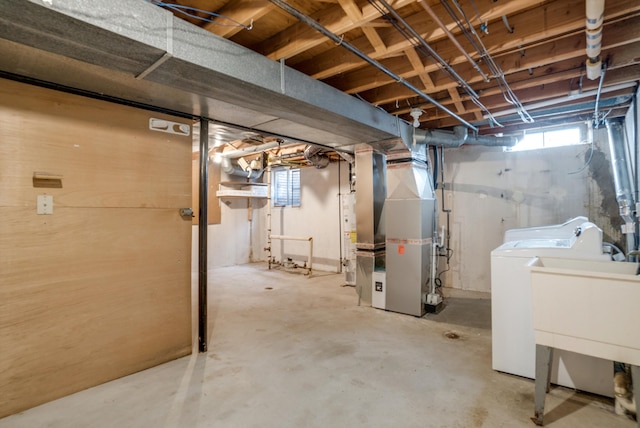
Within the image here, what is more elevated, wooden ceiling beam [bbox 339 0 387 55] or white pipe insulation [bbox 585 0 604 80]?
wooden ceiling beam [bbox 339 0 387 55]

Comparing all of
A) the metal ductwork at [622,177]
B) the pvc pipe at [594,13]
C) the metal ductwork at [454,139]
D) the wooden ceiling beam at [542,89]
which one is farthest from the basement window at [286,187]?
the pvc pipe at [594,13]

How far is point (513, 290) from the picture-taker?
2254 mm

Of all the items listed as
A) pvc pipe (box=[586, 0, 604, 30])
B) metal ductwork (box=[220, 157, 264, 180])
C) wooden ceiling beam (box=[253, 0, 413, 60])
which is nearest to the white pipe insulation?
pvc pipe (box=[586, 0, 604, 30])

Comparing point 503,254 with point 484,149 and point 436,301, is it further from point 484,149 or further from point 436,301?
point 484,149

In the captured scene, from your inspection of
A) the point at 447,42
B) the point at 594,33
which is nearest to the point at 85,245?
the point at 447,42

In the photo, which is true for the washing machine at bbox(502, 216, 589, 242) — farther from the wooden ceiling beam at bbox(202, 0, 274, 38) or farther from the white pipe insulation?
the wooden ceiling beam at bbox(202, 0, 274, 38)

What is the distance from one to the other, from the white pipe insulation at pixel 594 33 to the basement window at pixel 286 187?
5.42 meters

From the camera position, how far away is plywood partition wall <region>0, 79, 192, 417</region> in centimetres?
183

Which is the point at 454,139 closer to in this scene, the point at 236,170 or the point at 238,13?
the point at 238,13

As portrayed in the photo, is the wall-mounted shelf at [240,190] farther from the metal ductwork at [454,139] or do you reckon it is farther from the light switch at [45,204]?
the light switch at [45,204]

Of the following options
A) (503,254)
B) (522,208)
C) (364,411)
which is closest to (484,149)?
(522,208)

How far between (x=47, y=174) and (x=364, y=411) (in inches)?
98.6

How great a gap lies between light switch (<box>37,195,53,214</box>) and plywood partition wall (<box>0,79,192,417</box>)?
0.01 meters

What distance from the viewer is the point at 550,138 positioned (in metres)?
4.30
